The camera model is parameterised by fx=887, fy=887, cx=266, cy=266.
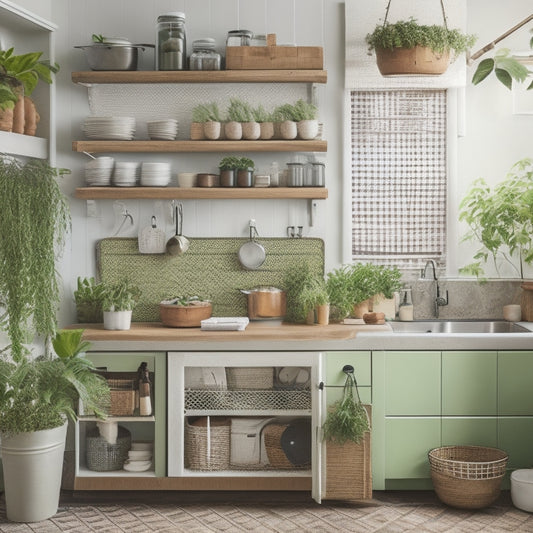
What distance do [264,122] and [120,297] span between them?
1.30 metres

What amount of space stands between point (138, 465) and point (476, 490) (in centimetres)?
177

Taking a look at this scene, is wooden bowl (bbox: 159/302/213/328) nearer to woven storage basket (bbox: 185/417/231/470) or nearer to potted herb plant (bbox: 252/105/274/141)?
woven storage basket (bbox: 185/417/231/470)

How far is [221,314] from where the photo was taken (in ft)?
17.4

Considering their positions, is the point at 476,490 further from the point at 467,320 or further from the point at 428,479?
the point at 467,320

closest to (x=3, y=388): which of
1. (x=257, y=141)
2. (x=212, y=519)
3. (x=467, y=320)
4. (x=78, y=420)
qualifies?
(x=78, y=420)

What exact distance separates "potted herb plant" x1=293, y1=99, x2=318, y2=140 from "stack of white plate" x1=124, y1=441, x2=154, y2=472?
6.37 ft

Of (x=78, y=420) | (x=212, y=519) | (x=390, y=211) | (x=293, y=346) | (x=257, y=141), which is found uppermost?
(x=257, y=141)

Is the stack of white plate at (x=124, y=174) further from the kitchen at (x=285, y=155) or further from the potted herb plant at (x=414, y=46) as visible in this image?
the potted herb plant at (x=414, y=46)

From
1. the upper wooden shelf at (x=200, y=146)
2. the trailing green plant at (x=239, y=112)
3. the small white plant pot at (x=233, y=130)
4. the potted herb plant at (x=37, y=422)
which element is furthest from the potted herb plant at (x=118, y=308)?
the trailing green plant at (x=239, y=112)

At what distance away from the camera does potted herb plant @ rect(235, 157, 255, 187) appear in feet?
16.7

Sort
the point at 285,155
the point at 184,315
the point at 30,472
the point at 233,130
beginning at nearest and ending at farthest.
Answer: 1. the point at 30,472
2. the point at 184,315
3. the point at 233,130
4. the point at 285,155

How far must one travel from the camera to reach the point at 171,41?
16.6 feet

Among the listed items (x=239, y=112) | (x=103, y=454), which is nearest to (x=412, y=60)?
(x=239, y=112)

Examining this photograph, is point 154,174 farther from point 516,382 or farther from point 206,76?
point 516,382
